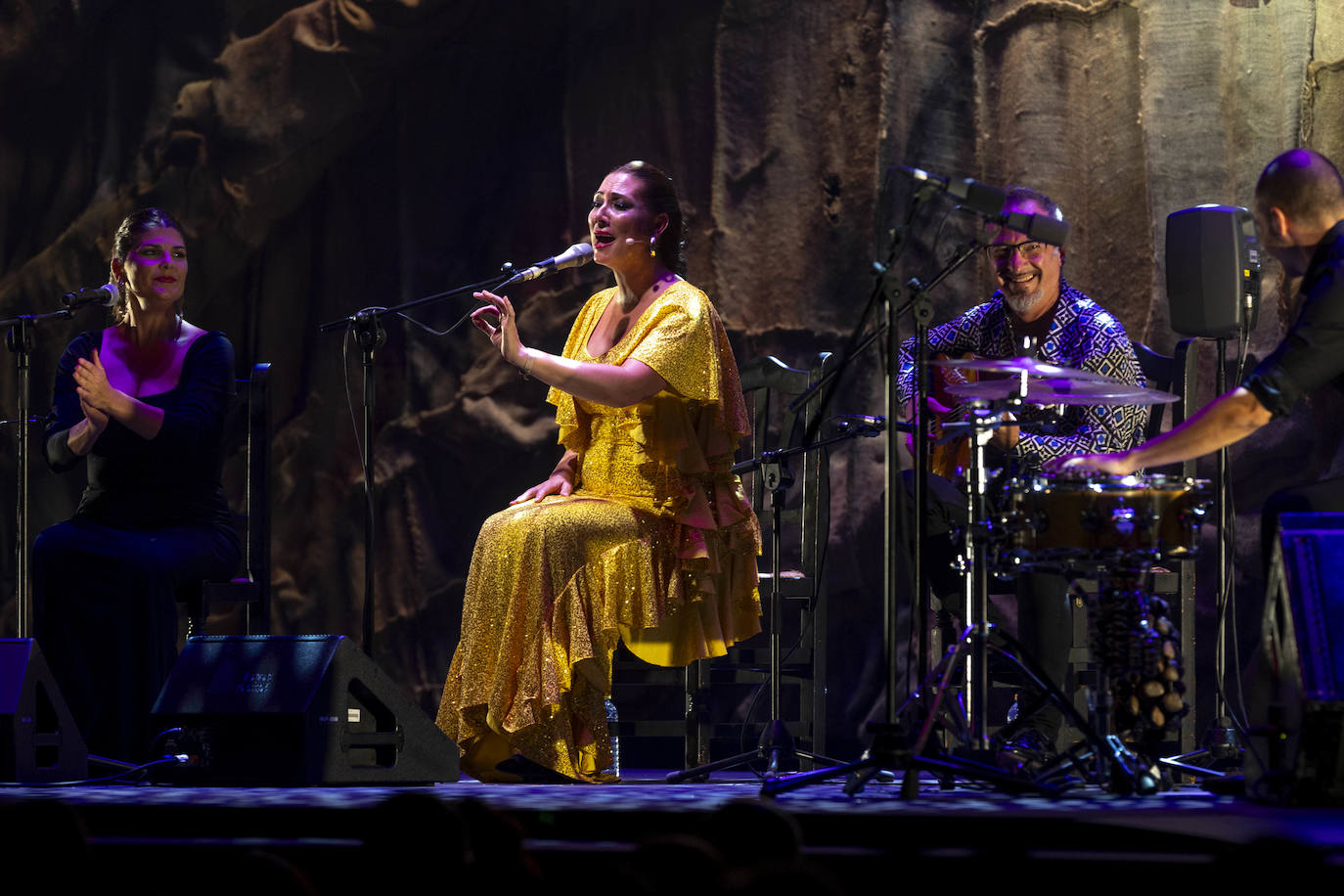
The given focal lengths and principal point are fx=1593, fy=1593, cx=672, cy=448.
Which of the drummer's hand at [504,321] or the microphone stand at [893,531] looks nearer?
the microphone stand at [893,531]

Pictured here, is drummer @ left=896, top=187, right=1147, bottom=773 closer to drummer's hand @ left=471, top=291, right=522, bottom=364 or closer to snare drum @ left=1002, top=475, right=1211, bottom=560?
snare drum @ left=1002, top=475, right=1211, bottom=560

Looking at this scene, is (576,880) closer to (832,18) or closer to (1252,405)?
(1252,405)

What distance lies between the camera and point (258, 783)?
149 inches

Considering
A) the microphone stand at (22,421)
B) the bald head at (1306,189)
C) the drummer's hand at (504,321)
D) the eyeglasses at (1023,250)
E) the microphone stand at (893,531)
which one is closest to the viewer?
the microphone stand at (893,531)

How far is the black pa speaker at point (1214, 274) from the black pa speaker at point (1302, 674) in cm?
128

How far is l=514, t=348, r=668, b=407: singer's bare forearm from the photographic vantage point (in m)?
4.12

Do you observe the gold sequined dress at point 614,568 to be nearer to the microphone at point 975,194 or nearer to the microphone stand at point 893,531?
the microphone stand at point 893,531

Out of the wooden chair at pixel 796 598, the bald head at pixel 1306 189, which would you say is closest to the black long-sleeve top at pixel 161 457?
the wooden chair at pixel 796 598

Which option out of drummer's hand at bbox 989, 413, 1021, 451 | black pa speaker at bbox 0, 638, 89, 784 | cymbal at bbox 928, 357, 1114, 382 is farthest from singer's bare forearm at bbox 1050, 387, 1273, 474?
black pa speaker at bbox 0, 638, 89, 784

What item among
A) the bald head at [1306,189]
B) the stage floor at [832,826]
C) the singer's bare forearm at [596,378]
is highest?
the bald head at [1306,189]

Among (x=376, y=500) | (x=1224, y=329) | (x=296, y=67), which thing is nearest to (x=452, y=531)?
(x=376, y=500)

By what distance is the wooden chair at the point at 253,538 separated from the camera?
16.1ft

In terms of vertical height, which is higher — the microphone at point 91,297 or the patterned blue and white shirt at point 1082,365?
the microphone at point 91,297

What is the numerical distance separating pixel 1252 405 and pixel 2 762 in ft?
9.94
